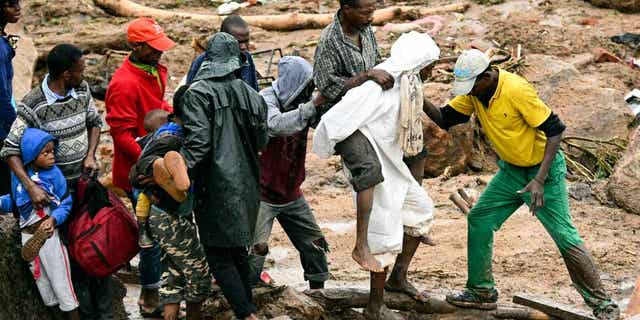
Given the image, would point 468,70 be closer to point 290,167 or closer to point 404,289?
point 290,167

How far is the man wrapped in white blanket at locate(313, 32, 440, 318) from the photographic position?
5031 mm

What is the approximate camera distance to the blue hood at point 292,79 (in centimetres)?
549

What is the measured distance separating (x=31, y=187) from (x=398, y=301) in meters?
2.28

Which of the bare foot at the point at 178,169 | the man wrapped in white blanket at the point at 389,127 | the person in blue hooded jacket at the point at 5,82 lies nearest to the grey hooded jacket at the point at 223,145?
the bare foot at the point at 178,169

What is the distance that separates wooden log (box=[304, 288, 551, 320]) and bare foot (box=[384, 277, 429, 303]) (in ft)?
0.08

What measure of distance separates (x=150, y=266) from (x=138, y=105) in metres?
1.00

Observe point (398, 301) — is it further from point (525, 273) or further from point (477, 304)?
point (525, 273)

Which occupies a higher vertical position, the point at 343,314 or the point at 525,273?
the point at 343,314

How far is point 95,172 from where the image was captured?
5480 mm

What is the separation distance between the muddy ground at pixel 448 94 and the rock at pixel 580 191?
2.5 inches

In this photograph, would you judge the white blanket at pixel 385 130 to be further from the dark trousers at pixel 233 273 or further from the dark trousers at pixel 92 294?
the dark trousers at pixel 92 294

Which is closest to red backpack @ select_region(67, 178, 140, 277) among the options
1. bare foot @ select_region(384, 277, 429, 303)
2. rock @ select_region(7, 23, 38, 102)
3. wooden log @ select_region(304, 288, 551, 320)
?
wooden log @ select_region(304, 288, 551, 320)

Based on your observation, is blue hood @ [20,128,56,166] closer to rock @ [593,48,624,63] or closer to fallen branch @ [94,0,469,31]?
rock @ [593,48,624,63]

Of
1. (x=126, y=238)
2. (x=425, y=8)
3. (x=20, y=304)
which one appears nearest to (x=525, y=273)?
(x=126, y=238)
